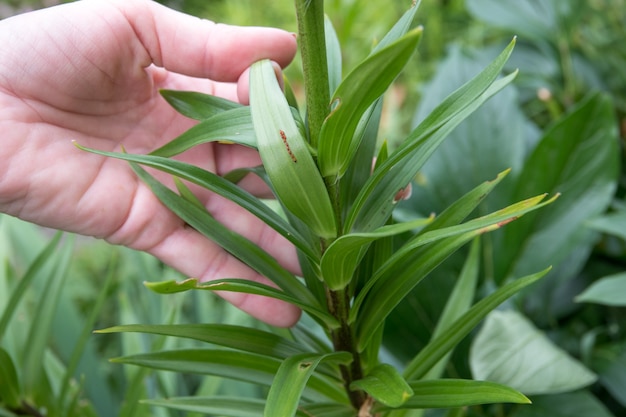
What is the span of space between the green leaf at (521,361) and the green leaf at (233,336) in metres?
0.28

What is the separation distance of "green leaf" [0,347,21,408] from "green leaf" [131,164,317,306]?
0.28 meters

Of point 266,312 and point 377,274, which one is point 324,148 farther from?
point 266,312

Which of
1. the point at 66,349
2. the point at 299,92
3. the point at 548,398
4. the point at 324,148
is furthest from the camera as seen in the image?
the point at 299,92

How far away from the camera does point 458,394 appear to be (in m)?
0.47

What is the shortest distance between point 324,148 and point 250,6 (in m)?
2.03

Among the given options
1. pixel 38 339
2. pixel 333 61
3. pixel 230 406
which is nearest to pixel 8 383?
pixel 38 339

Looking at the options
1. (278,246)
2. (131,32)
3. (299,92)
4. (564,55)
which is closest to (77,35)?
(131,32)

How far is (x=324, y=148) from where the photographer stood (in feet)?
1.39

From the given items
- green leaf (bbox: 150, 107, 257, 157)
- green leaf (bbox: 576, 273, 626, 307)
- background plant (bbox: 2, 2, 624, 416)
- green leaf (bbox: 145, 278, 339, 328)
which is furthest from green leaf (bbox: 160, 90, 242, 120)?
green leaf (bbox: 576, 273, 626, 307)

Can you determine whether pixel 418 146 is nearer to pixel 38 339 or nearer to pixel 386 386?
pixel 386 386

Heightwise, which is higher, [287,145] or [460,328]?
[287,145]

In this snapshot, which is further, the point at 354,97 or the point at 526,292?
the point at 526,292

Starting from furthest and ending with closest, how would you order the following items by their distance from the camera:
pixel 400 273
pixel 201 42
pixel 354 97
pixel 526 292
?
pixel 526 292, pixel 201 42, pixel 400 273, pixel 354 97

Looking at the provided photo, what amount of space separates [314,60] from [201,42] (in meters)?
0.23
